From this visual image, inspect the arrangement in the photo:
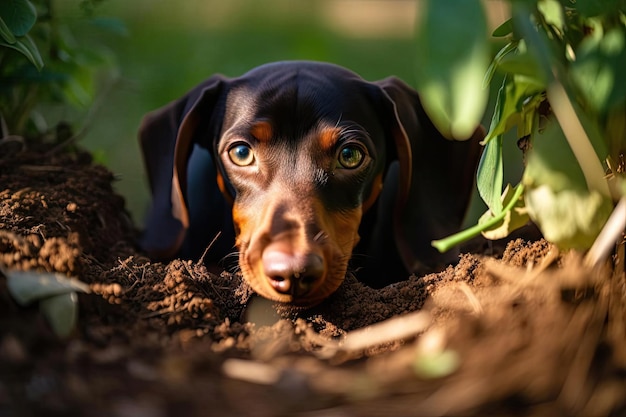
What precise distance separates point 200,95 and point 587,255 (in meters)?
1.71

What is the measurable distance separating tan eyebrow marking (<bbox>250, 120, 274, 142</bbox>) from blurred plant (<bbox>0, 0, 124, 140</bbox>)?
682 mm

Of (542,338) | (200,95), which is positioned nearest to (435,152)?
(200,95)

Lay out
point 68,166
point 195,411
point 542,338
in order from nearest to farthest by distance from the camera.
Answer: point 195,411 → point 542,338 → point 68,166

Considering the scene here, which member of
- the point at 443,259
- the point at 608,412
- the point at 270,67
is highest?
the point at 270,67

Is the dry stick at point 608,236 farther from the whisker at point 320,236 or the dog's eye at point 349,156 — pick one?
the dog's eye at point 349,156

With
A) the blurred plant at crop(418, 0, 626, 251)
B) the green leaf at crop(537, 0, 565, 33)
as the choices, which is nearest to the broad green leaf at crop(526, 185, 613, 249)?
the blurred plant at crop(418, 0, 626, 251)

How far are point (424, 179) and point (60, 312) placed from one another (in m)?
1.88

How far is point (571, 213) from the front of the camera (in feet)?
4.88

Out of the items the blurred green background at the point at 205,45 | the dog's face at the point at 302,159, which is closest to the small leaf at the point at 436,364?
the dog's face at the point at 302,159

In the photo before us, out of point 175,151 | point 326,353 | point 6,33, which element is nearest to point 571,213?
point 326,353

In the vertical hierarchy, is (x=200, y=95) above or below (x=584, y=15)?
below

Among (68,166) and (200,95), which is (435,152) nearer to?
(200,95)

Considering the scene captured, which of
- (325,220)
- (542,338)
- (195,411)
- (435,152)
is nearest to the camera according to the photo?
(195,411)

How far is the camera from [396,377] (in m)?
1.24
